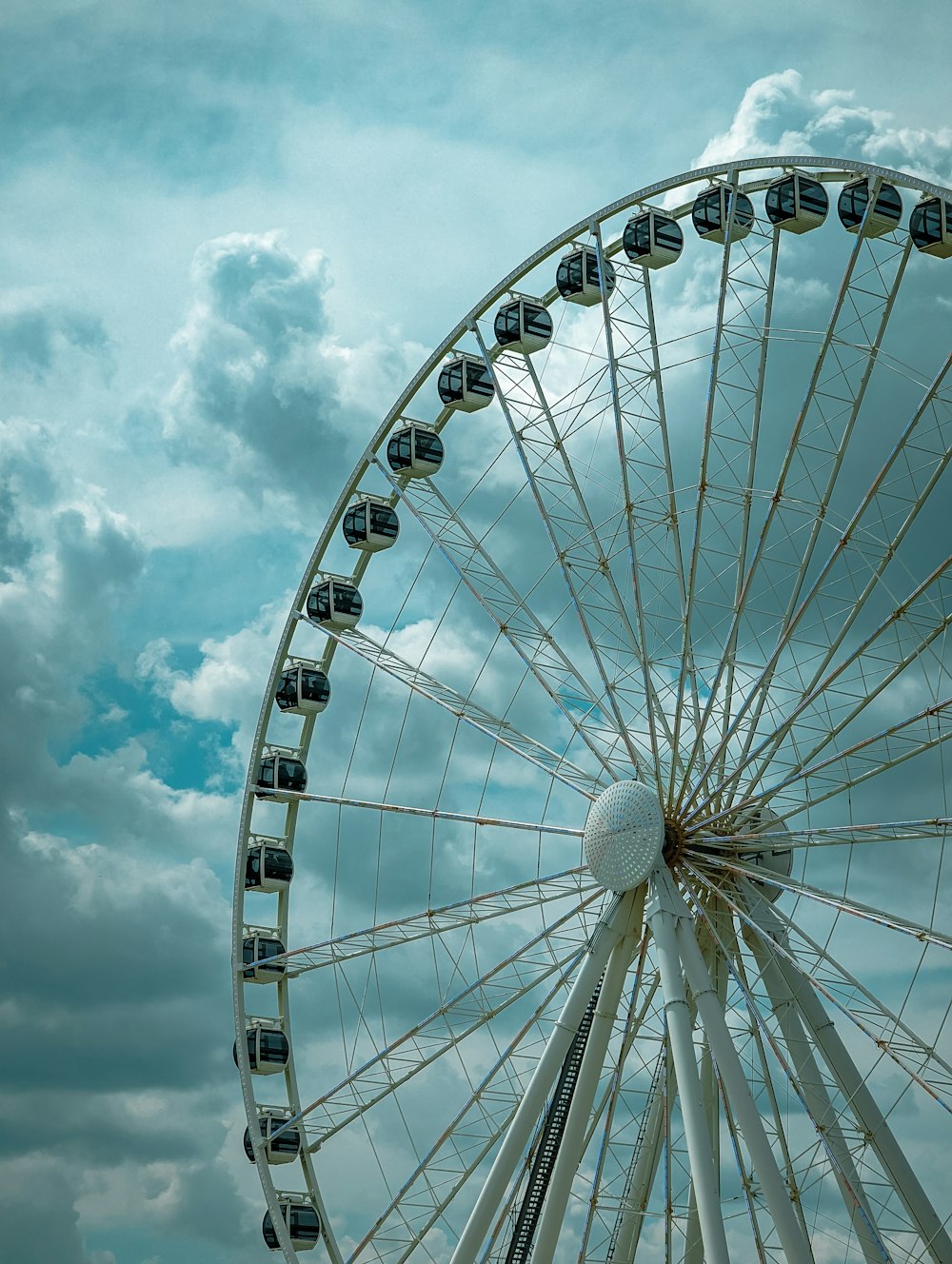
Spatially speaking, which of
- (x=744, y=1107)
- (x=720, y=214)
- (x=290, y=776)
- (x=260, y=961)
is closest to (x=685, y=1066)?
(x=744, y=1107)

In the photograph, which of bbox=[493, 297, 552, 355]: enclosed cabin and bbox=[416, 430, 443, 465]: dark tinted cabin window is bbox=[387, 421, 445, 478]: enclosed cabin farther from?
bbox=[493, 297, 552, 355]: enclosed cabin

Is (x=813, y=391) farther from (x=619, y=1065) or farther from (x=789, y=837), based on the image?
(x=619, y=1065)

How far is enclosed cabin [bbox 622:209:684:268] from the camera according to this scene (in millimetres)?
38156

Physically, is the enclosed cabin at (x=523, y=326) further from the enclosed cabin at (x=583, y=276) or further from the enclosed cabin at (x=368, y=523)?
the enclosed cabin at (x=368, y=523)

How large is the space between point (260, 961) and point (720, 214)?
1776 cm

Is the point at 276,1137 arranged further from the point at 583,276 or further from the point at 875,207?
the point at 875,207

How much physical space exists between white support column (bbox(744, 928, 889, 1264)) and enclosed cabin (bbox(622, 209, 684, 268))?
12981 mm

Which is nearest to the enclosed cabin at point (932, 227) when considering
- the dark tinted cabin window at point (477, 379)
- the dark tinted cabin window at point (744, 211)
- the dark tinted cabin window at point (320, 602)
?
the dark tinted cabin window at point (744, 211)

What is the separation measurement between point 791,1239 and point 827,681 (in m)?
9.28

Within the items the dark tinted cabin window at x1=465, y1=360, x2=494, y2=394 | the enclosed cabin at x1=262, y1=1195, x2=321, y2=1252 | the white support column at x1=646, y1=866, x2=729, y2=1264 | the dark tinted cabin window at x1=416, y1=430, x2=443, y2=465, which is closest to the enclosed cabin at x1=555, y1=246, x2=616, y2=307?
the dark tinted cabin window at x1=465, y1=360, x2=494, y2=394

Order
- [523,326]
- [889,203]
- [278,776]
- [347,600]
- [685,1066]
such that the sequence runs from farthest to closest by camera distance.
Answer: [347,600], [278,776], [523,326], [889,203], [685,1066]

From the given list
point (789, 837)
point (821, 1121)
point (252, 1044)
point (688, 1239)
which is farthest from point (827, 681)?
point (252, 1044)

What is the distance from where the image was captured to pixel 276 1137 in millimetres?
39938

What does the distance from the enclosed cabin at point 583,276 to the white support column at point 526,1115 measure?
1352cm
